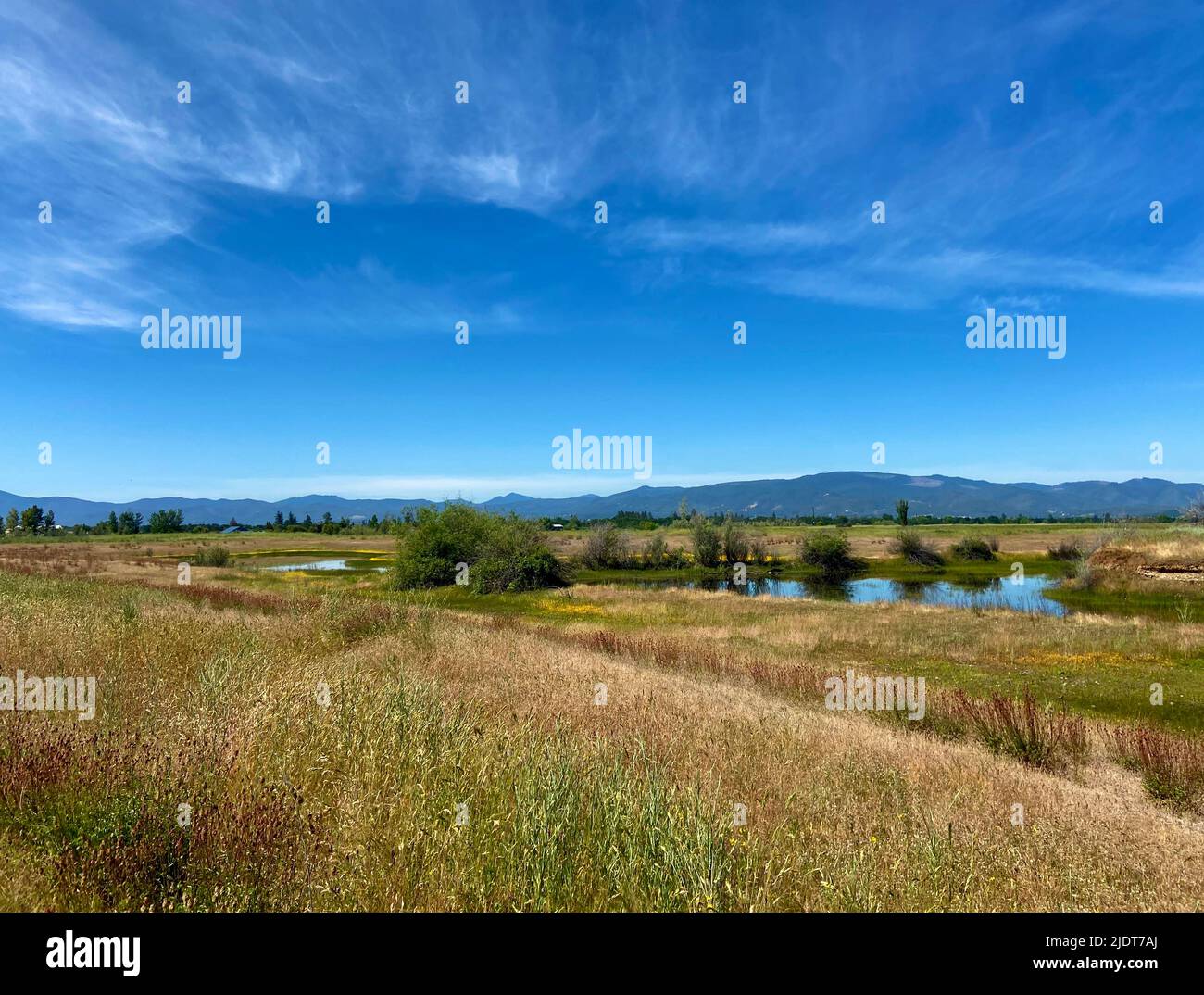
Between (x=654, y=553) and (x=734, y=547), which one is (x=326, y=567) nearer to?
(x=654, y=553)

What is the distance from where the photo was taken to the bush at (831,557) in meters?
76.1

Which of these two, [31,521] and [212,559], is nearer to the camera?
[212,559]

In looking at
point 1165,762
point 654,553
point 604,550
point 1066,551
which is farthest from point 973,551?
point 1165,762

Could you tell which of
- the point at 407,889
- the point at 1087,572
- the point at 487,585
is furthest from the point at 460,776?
the point at 1087,572

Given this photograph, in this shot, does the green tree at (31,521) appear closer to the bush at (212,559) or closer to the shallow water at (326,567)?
the shallow water at (326,567)

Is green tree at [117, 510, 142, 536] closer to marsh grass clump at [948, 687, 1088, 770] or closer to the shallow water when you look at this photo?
the shallow water

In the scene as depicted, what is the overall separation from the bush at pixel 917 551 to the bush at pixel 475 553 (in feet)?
160

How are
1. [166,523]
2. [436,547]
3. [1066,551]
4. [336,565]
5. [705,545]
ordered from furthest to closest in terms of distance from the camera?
[166,523] → [336,565] → [705,545] → [1066,551] → [436,547]

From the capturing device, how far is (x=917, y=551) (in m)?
79.1

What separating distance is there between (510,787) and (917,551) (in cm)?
8563

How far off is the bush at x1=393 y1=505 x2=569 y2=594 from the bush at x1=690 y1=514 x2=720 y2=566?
2714cm

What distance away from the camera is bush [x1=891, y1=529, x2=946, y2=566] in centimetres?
7769
